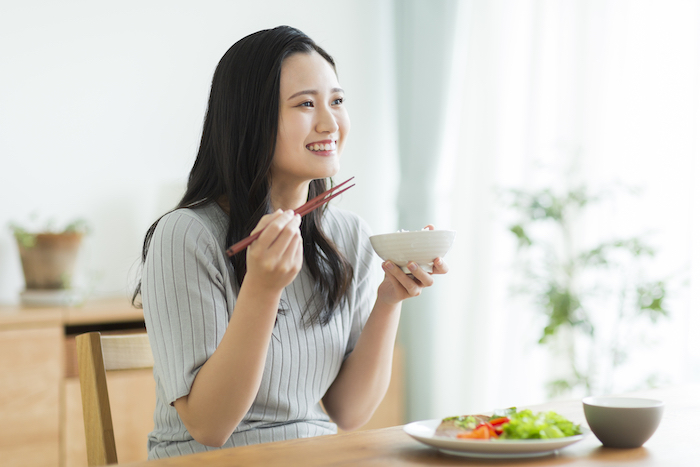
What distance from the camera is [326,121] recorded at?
1.27 m

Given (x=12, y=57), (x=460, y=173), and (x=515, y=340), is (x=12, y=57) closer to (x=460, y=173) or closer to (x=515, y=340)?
(x=460, y=173)

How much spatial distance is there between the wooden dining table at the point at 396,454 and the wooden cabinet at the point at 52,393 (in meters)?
1.42

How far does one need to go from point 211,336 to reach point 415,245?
1.22ft

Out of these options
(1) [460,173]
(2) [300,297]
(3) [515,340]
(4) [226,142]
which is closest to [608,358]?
(3) [515,340]

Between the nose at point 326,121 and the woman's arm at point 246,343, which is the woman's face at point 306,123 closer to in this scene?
the nose at point 326,121

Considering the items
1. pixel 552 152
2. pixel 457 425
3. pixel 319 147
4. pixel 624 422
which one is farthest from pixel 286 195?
pixel 552 152

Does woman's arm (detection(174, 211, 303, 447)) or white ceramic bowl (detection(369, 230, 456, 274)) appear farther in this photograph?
white ceramic bowl (detection(369, 230, 456, 274))

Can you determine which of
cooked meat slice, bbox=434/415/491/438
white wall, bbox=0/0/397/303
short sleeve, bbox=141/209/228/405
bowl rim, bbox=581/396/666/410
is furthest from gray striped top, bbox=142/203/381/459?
white wall, bbox=0/0/397/303

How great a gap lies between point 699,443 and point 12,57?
258 cm

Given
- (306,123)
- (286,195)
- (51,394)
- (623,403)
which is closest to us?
(623,403)

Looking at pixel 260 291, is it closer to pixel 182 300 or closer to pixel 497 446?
pixel 182 300

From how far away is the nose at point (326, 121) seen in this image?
1.27 metres

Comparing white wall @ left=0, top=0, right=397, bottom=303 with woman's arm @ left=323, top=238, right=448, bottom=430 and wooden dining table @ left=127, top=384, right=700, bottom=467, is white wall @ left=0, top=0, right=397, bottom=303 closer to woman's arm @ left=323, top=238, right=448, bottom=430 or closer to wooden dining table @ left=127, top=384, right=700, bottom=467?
woman's arm @ left=323, top=238, right=448, bottom=430

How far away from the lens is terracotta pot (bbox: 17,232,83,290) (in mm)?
2328
